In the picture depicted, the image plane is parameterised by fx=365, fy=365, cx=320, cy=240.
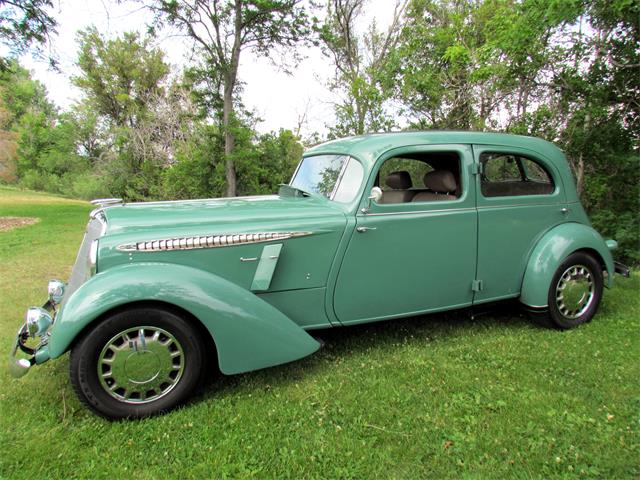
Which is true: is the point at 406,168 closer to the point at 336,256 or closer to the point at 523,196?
the point at 523,196

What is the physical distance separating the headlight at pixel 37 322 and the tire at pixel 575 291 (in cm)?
415

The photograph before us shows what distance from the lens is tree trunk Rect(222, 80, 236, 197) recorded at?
37.4ft

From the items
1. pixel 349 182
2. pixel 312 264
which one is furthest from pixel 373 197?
pixel 312 264

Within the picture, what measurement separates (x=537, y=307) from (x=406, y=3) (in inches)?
633

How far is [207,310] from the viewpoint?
2.36 metres

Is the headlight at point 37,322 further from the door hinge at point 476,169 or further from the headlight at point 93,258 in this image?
the door hinge at point 476,169

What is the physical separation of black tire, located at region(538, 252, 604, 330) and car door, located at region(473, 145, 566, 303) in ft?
1.14

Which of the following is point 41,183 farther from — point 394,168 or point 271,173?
point 394,168

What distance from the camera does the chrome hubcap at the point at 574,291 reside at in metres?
3.55

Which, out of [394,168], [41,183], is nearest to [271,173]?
[394,168]

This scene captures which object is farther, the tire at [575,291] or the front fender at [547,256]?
the tire at [575,291]

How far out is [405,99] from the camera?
36.8ft

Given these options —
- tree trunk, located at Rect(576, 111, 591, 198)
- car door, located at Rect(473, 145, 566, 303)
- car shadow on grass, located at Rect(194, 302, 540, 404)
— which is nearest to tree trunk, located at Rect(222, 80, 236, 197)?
car shadow on grass, located at Rect(194, 302, 540, 404)

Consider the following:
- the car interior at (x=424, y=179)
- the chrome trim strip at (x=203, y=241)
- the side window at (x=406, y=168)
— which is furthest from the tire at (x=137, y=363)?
the side window at (x=406, y=168)
